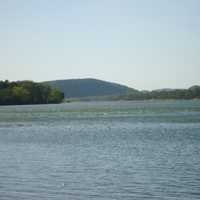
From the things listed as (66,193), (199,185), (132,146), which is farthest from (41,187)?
(132,146)

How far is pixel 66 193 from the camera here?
859 inches

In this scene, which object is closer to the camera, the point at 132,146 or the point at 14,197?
the point at 14,197

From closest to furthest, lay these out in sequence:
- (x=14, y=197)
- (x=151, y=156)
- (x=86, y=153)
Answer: (x=14, y=197) → (x=151, y=156) → (x=86, y=153)

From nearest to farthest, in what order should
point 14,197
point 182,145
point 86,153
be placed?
1. point 14,197
2. point 86,153
3. point 182,145

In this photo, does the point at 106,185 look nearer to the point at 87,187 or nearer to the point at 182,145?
the point at 87,187

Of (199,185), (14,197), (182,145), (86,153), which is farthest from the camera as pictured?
(182,145)

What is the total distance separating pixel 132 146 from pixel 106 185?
1928 centimetres

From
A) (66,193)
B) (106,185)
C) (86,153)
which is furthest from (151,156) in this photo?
(66,193)

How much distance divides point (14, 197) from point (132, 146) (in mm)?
22561

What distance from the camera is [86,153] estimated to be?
37.3 m

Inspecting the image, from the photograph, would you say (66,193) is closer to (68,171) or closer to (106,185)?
(106,185)

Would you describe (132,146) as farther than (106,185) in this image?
Yes

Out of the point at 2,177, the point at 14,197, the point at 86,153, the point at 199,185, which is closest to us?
the point at 14,197

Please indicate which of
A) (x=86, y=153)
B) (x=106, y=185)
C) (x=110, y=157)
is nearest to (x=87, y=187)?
(x=106, y=185)
